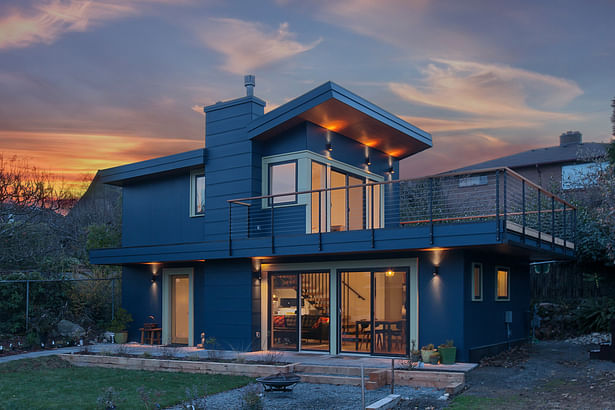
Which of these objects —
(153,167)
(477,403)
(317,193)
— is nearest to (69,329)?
(153,167)

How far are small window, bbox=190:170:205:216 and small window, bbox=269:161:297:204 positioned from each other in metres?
2.35

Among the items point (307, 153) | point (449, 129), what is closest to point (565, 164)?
point (449, 129)

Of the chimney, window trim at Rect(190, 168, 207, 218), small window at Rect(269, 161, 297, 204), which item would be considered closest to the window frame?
small window at Rect(269, 161, 297, 204)

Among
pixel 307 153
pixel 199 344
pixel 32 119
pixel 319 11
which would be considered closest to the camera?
pixel 319 11

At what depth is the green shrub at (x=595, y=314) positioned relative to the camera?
16031 millimetres

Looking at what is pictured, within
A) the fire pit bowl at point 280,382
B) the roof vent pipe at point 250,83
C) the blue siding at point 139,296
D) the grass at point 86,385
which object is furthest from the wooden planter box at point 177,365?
the roof vent pipe at point 250,83

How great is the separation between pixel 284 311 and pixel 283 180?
10.9 feet

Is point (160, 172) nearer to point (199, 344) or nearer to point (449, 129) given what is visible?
point (199, 344)

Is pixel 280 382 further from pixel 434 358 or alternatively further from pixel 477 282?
pixel 477 282

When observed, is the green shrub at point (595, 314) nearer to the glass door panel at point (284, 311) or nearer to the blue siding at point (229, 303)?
the glass door panel at point (284, 311)

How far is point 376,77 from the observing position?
16172mm

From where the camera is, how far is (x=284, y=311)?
14.6 meters

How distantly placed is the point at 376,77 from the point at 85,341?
1125 cm

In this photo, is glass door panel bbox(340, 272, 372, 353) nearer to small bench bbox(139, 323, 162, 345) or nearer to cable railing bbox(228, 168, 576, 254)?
cable railing bbox(228, 168, 576, 254)
